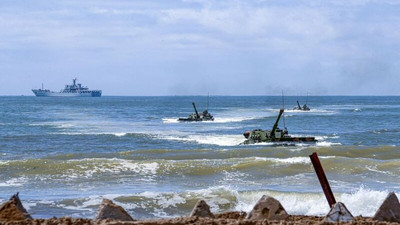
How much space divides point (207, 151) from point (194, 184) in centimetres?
1420

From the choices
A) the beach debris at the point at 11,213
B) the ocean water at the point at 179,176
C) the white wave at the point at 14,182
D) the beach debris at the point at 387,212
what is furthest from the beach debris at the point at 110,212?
the white wave at the point at 14,182

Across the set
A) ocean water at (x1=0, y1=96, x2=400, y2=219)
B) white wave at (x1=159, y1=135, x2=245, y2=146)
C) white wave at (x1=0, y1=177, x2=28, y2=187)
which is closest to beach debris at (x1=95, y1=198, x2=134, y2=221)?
ocean water at (x1=0, y1=96, x2=400, y2=219)

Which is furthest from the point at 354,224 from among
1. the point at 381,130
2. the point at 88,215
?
the point at 381,130

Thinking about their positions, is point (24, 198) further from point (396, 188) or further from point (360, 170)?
point (360, 170)

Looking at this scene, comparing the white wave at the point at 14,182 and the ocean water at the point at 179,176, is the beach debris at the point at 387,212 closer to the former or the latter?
the ocean water at the point at 179,176

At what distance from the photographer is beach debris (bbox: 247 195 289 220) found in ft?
30.7

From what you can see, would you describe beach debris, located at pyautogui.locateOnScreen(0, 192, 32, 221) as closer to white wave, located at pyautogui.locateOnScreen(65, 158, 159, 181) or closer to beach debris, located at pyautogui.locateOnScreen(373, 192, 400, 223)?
beach debris, located at pyautogui.locateOnScreen(373, 192, 400, 223)

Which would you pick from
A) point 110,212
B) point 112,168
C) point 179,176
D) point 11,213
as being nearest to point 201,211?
point 110,212

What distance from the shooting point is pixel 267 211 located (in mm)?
9422

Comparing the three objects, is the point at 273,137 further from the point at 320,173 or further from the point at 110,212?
the point at 110,212

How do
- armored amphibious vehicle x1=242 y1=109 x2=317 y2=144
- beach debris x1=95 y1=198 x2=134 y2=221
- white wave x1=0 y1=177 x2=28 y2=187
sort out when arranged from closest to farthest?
beach debris x1=95 y1=198 x2=134 y2=221, white wave x1=0 y1=177 x2=28 y2=187, armored amphibious vehicle x1=242 y1=109 x2=317 y2=144

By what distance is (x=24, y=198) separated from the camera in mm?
18422

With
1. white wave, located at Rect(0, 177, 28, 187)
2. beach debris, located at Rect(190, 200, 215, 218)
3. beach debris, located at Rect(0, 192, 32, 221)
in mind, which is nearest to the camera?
beach debris, located at Rect(0, 192, 32, 221)

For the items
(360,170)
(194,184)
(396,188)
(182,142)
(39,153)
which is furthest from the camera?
(182,142)
